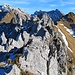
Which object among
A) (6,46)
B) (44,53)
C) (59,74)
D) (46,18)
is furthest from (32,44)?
(46,18)

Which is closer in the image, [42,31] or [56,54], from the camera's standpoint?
[56,54]

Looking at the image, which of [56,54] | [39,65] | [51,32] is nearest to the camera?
[39,65]

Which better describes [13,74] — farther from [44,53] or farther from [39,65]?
[44,53]

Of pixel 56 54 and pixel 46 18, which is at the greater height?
pixel 46 18

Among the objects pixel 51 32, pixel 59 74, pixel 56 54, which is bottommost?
pixel 59 74

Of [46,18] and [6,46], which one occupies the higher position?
[46,18]

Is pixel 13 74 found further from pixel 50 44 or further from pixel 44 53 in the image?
pixel 50 44

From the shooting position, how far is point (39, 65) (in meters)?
84.8

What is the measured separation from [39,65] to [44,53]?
824 centimetres

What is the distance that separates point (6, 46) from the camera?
97.4 meters

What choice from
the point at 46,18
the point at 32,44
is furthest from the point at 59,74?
the point at 46,18

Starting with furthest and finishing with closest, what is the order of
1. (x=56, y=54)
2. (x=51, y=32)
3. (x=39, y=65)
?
(x=51, y=32)
(x=56, y=54)
(x=39, y=65)

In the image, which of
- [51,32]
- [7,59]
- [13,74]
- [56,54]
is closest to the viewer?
[13,74]

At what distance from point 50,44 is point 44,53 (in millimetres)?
16400
